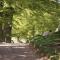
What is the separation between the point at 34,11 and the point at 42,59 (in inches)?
261

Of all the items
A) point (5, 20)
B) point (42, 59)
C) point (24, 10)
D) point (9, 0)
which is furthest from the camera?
point (42, 59)

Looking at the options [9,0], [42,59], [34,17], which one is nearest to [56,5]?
[34,17]

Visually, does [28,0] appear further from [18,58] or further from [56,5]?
[18,58]

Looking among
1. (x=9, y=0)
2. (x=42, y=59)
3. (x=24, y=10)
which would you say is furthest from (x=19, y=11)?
(x=42, y=59)

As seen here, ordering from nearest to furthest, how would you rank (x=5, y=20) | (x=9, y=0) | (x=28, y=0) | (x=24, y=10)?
(x=28, y=0) < (x=9, y=0) < (x=24, y=10) < (x=5, y=20)

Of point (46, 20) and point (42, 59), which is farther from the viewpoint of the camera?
point (42, 59)

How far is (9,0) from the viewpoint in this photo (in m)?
7.90

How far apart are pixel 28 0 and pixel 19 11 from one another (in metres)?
1.51

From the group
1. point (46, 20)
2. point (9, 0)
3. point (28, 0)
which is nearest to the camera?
point (28, 0)

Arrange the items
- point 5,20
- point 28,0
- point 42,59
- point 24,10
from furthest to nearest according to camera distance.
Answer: point 42,59 < point 5,20 < point 24,10 < point 28,0

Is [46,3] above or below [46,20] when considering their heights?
above

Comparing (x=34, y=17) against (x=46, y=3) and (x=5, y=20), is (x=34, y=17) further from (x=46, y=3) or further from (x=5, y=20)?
(x=5, y=20)

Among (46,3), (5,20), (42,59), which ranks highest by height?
(46,3)

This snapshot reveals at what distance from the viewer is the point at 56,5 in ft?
26.9
